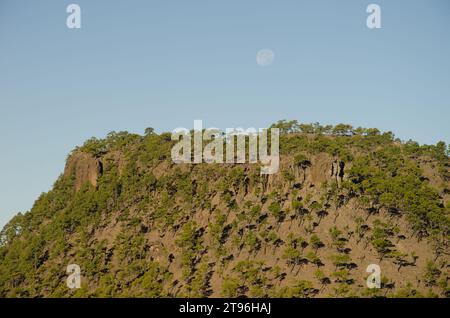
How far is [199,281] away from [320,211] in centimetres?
3097

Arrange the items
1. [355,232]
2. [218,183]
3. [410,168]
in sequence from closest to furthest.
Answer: [355,232] → [410,168] → [218,183]

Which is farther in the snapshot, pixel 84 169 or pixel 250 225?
pixel 84 169

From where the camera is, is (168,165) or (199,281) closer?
(199,281)

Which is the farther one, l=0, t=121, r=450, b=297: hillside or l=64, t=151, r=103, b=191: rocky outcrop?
l=64, t=151, r=103, b=191: rocky outcrop

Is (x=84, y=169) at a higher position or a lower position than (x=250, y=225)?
higher

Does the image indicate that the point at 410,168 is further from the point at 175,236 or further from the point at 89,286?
the point at 89,286

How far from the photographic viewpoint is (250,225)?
4911 inches

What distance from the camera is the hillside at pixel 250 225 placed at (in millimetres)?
109125

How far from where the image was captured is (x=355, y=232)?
117 m

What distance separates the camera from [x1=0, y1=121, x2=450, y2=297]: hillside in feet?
358

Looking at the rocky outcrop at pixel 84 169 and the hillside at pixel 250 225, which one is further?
the rocky outcrop at pixel 84 169
